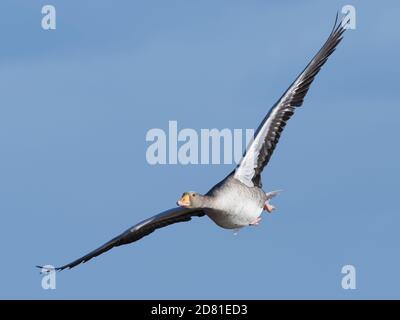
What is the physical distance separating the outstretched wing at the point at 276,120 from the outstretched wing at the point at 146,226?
164 cm

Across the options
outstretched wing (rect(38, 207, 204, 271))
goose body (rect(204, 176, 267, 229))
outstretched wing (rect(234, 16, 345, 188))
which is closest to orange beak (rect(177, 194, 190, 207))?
goose body (rect(204, 176, 267, 229))

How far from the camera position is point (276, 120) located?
1788 centimetres

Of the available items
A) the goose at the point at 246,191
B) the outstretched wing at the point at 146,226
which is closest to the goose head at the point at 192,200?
the goose at the point at 246,191

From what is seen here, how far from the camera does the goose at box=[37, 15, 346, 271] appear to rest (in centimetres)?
1628

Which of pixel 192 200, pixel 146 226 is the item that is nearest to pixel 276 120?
pixel 192 200

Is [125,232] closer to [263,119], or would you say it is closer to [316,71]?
[263,119]

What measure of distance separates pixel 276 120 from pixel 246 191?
6.15ft

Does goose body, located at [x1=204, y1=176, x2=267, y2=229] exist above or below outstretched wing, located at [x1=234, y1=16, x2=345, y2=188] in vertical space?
below

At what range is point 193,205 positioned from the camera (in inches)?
636

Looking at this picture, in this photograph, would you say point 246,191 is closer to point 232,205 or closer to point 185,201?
point 232,205

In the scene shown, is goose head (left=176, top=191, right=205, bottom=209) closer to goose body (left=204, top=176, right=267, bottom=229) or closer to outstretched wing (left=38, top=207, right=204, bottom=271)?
goose body (left=204, top=176, right=267, bottom=229)

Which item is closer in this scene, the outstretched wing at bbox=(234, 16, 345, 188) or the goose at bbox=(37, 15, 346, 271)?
the goose at bbox=(37, 15, 346, 271)

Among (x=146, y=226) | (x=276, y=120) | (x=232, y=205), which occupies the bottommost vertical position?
(x=146, y=226)

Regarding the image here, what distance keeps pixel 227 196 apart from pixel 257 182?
1450mm
